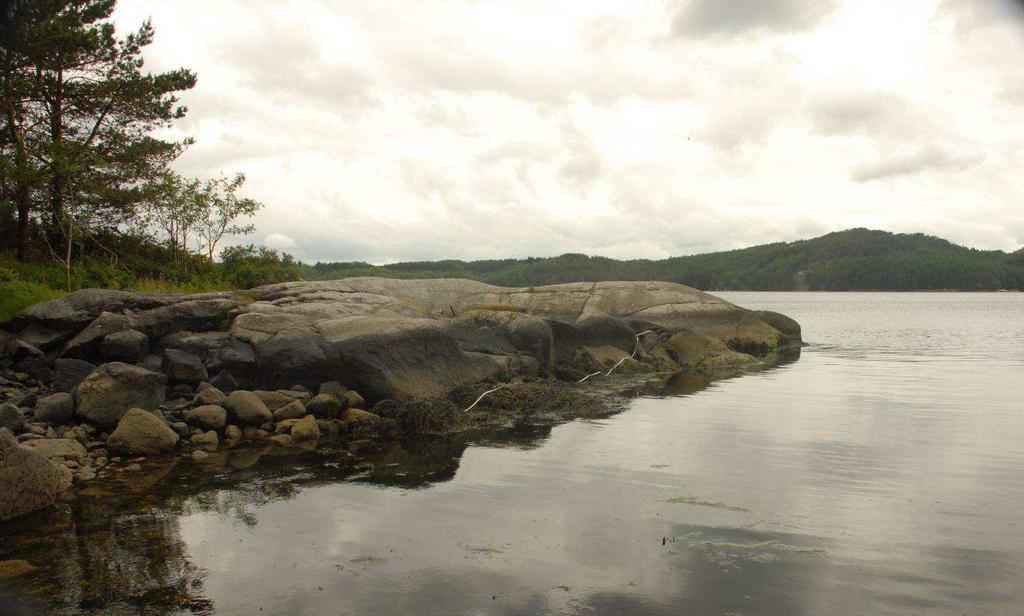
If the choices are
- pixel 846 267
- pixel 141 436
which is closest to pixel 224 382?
pixel 141 436

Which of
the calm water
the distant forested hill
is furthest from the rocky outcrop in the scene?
the distant forested hill

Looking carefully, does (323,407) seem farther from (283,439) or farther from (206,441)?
(206,441)

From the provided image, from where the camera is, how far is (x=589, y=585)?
23.2 feet

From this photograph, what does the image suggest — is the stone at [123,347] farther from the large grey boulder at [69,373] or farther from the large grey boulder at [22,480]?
the large grey boulder at [22,480]

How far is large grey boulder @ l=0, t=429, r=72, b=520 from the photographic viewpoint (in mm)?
9203

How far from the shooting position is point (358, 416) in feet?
48.8

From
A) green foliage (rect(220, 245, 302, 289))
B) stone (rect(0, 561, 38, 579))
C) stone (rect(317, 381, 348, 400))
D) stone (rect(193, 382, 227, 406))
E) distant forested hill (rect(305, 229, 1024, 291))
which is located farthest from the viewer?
distant forested hill (rect(305, 229, 1024, 291))

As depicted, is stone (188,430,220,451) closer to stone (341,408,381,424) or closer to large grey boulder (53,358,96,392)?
stone (341,408,381,424)

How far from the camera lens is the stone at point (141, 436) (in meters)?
12.3

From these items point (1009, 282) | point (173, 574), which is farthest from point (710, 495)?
point (1009, 282)

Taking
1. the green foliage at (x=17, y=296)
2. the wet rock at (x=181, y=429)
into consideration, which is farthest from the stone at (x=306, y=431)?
the green foliage at (x=17, y=296)

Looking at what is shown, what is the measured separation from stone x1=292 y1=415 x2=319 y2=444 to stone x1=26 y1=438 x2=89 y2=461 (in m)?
3.44

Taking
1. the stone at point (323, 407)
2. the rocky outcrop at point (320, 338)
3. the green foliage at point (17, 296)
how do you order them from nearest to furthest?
the stone at point (323, 407) → the rocky outcrop at point (320, 338) → the green foliage at point (17, 296)

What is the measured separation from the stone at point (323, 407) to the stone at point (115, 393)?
2.84 m
